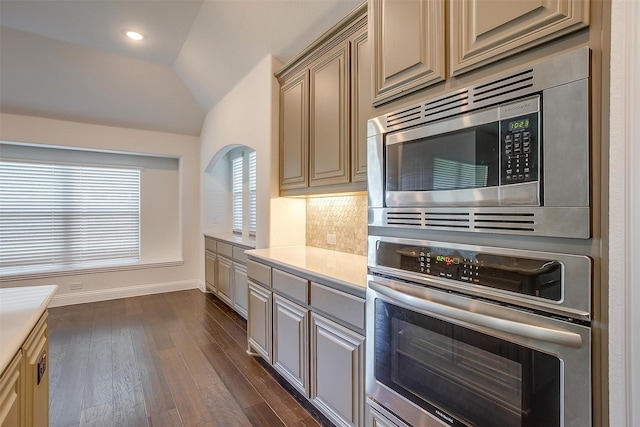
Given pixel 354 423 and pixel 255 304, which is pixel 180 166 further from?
pixel 354 423

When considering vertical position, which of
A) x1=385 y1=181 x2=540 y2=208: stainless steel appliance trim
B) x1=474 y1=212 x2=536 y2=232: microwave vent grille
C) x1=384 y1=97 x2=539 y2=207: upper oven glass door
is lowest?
x1=474 y1=212 x2=536 y2=232: microwave vent grille

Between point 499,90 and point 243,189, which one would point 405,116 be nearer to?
point 499,90

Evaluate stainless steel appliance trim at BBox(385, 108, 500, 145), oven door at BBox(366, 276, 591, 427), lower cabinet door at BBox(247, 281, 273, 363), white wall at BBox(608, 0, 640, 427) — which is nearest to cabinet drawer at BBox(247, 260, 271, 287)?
lower cabinet door at BBox(247, 281, 273, 363)

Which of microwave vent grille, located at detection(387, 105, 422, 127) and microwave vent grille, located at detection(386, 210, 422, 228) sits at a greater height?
microwave vent grille, located at detection(387, 105, 422, 127)

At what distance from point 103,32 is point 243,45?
1.59 m

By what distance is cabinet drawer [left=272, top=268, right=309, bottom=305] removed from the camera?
6.63 feet

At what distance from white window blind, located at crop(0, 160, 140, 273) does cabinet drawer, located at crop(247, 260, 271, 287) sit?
3.27 meters

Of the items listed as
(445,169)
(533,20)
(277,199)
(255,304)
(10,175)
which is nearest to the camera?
(533,20)

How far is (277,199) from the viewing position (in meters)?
3.04

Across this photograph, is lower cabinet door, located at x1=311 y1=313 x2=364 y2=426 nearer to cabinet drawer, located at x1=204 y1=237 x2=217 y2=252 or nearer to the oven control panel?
the oven control panel

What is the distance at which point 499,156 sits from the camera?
95 cm

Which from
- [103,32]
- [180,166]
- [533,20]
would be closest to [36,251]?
[180,166]

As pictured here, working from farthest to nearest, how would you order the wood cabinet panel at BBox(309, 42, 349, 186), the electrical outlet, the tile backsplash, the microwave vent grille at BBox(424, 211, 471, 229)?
the electrical outlet
the tile backsplash
the wood cabinet panel at BBox(309, 42, 349, 186)
the microwave vent grille at BBox(424, 211, 471, 229)

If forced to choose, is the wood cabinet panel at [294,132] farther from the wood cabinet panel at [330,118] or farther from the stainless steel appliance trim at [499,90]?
the stainless steel appliance trim at [499,90]
